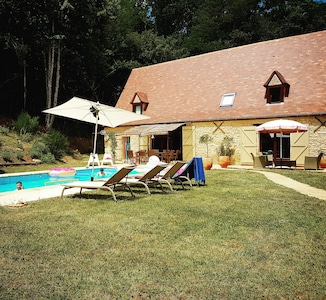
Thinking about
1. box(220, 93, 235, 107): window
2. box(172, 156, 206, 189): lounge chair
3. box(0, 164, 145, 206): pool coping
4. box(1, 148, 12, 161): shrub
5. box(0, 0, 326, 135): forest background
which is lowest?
box(0, 164, 145, 206): pool coping

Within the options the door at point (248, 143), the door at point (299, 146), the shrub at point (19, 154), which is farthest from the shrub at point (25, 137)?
the door at point (299, 146)

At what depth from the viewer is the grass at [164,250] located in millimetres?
3043

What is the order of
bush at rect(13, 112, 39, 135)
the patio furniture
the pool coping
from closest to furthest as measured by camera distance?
the pool coping → the patio furniture → bush at rect(13, 112, 39, 135)

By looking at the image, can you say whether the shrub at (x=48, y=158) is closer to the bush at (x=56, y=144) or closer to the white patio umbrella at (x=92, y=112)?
the bush at (x=56, y=144)

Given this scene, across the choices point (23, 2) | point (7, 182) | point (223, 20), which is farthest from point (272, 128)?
point (223, 20)

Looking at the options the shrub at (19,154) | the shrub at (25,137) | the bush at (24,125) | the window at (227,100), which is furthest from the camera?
the bush at (24,125)

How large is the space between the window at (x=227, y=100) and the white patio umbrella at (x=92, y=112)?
10445 mm

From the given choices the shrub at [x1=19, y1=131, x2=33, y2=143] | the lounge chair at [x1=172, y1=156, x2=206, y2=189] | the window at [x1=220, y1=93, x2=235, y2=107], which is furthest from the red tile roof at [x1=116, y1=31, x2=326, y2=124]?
the lounge chair at [x1=172, y1=156, x2=206, y2=189]

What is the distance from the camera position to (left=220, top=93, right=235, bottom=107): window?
20.0m

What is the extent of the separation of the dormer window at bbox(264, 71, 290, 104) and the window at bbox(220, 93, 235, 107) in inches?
85.6

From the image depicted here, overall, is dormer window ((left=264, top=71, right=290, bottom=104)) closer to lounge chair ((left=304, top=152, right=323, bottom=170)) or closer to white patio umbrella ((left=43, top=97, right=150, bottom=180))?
lounge chair ((left=304, top=152, right=323, bottom=170))

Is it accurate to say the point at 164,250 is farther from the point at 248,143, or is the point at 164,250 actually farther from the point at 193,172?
the point at 248,143

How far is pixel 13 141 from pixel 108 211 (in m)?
16.3

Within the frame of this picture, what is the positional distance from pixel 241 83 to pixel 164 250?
59.4 ft
